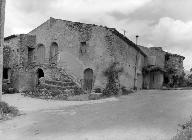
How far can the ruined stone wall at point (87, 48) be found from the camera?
26250mm

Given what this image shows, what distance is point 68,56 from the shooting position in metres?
28.1

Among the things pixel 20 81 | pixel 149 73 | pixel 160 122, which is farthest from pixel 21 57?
pixel 160 122

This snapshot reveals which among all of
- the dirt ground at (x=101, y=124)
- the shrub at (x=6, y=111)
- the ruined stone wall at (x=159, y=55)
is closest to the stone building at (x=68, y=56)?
the ruined stone wall at (x=159, y=55)

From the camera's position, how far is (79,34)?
27.6 meters

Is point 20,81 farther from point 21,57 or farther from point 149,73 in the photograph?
point 149,73

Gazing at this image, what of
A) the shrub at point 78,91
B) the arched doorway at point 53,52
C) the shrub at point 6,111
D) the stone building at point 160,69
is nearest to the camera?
the shrub at point 6,111

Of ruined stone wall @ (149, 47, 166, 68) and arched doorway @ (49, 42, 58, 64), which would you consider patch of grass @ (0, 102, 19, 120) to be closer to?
arched doorway @ (49, 42, 58, 64)

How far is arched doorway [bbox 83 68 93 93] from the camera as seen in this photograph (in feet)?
88.2

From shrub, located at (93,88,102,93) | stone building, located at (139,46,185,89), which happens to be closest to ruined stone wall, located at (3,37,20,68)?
shrub, located at (93,88,102,93)

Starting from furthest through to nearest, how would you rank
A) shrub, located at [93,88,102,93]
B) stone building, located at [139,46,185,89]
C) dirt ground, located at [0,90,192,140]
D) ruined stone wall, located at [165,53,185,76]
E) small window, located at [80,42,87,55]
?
ruined stone wall, located at [165,53,185,76], stone building, located at [139,46,185,89], small window, located at [80,42,87,55], shrub, located at [93,88,102,93], dirt ground, located at [0,90,192,140]

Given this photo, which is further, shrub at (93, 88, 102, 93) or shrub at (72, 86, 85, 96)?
shrub at (93, 88, 102, 93)

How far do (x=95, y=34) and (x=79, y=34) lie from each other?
171cm

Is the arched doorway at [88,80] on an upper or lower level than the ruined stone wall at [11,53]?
lower

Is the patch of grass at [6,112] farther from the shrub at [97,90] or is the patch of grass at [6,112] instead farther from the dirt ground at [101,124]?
the shrub at [97,90]
